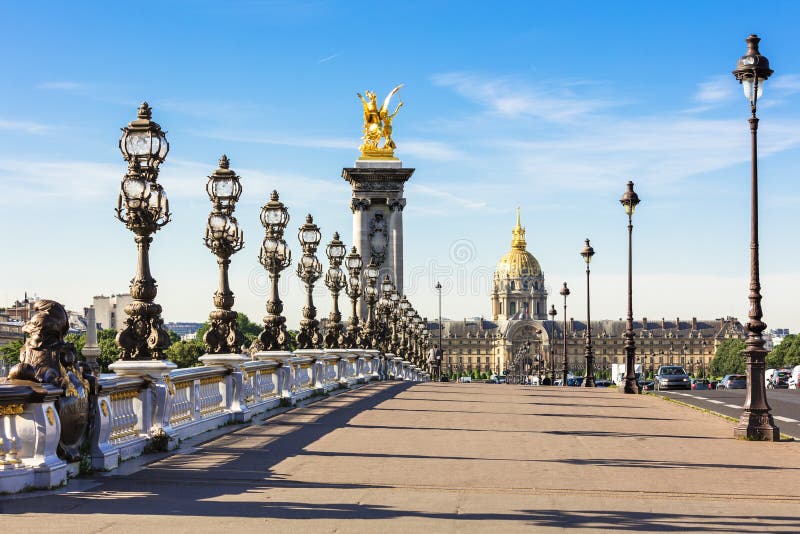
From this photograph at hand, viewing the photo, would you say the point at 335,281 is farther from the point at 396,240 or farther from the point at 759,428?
the point at 396,240

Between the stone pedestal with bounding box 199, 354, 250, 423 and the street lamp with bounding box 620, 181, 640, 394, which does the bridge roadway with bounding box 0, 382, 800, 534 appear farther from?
the street lamp with bounding box 620, 181, 640, 394

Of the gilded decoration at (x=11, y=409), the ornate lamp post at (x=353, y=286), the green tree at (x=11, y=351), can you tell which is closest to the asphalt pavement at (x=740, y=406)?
the ornate lamp post at (x=353, y=286)

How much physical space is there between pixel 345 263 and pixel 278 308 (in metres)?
15.8

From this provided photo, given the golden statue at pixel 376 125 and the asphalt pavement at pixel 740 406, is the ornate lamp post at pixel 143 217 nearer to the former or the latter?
the asphalt pavement at pixel 740 406

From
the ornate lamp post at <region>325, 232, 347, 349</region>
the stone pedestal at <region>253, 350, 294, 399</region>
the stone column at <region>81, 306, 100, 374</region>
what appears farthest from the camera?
the stone column at <region>81, 306, 100, 374</region>

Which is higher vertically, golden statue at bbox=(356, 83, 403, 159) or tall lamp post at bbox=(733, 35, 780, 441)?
golden statue at bbox=(356, 83, 403, 159)

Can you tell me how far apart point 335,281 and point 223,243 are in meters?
16.3

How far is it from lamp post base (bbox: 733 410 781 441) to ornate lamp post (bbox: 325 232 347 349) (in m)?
18.1

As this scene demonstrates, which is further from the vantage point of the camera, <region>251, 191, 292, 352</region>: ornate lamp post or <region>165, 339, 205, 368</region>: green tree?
<region>165, 339, 205, 368</region>: green tree

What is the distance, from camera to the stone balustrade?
40.5ft

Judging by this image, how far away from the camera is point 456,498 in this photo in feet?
42.4

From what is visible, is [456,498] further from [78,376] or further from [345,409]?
[345,409]

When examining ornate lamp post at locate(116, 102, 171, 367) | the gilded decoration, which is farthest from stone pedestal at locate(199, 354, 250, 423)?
the gilded decoration

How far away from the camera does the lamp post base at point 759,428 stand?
21.3 m
